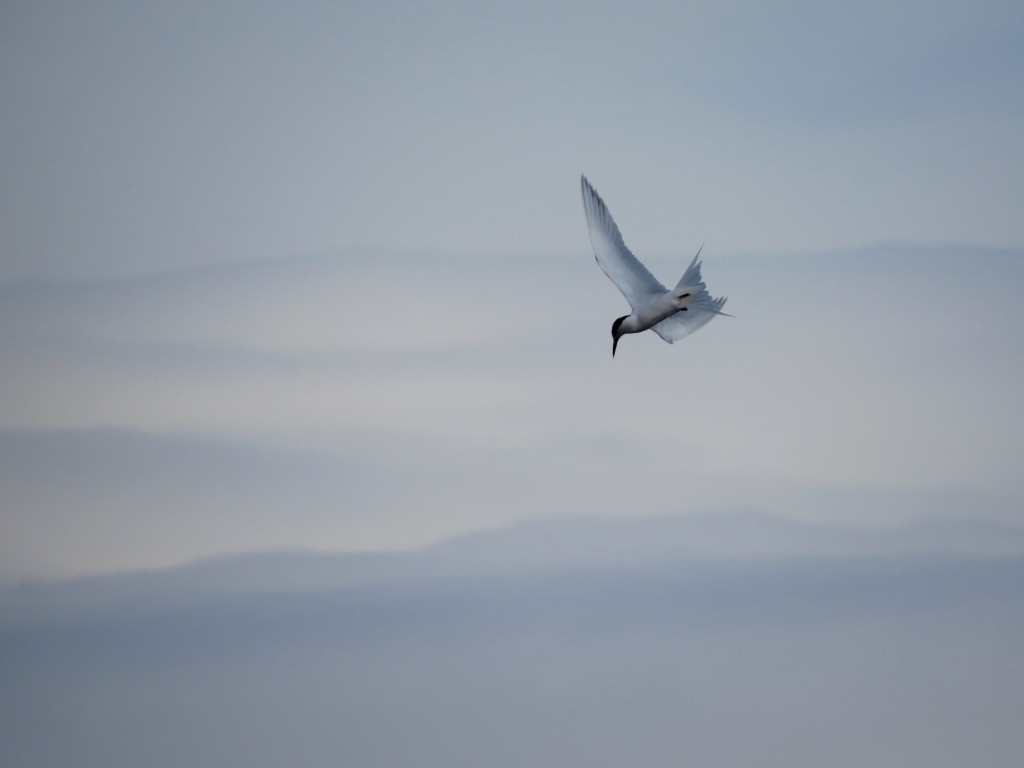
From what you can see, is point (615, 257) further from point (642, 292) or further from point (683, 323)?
point (683, 323)

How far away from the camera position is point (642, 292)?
13781mm

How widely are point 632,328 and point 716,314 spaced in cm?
86

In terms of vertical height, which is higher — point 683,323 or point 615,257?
point 615,257

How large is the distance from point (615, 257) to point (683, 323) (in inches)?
38.6

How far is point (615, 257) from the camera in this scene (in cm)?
1391

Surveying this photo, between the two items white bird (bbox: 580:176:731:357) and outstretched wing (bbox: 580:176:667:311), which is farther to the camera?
outstretched wing (bbox: 580:176:667:311)

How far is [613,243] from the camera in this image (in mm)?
13977

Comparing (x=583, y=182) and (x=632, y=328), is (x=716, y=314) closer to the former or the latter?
(x=632, y=328)

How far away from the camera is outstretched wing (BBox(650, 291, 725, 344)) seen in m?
13.4

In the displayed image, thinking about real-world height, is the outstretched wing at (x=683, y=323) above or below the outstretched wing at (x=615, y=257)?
below

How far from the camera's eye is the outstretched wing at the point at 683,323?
1341 cm

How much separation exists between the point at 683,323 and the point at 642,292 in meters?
0.54

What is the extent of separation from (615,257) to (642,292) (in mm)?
449

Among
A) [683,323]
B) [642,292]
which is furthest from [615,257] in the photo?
[683,323]
